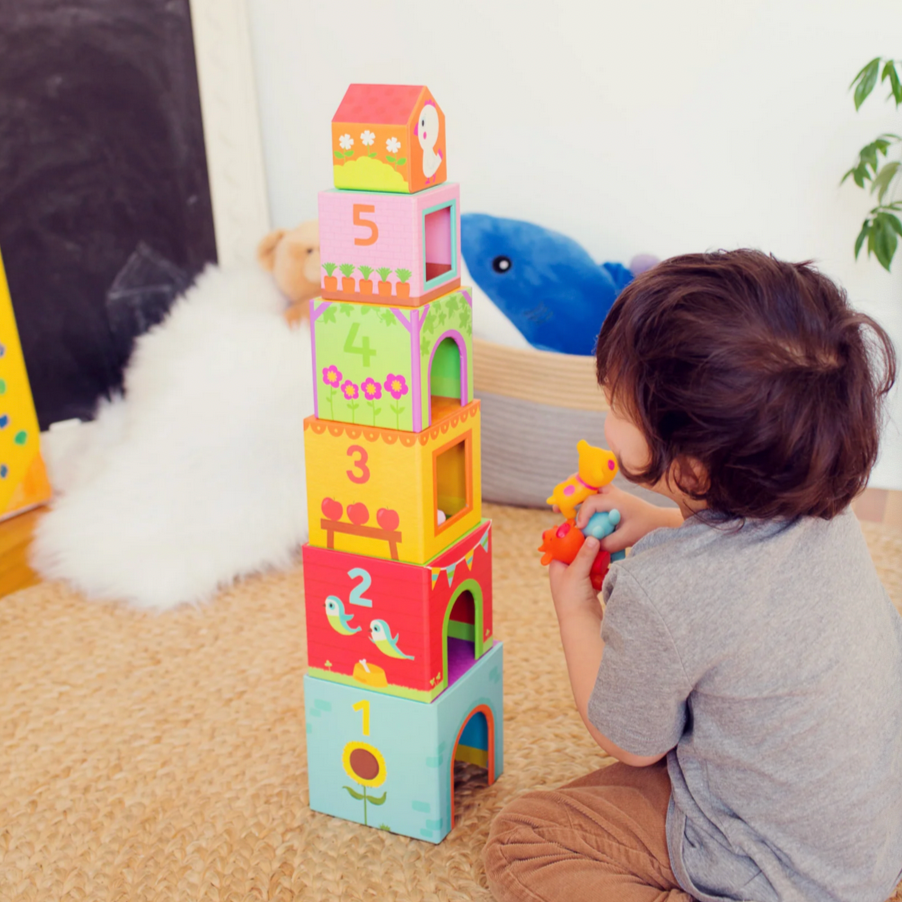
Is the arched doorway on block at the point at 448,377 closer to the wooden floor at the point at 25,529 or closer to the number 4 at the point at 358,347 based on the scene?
the number 4 at the point at 358,347

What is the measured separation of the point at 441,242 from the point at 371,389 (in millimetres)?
151

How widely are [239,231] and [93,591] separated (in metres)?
0.82

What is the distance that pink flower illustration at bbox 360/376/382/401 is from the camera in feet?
2.98

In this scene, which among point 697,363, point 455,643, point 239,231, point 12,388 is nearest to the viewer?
point 697,363

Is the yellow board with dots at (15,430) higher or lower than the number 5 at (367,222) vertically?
lower

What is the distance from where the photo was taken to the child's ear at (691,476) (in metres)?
0.73

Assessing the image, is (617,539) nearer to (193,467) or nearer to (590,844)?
(590,844)

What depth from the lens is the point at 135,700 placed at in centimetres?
124

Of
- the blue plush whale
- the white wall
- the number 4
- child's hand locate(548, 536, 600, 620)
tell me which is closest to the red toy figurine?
child's hand locate(548, 536, 600, 620)

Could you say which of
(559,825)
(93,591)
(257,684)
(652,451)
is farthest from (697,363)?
(93,591)

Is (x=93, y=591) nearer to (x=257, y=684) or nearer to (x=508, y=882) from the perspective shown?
(x=257, y=684)

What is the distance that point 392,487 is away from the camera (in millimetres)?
922

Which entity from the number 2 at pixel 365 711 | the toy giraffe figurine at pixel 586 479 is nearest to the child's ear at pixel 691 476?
the toy giraffe figurine at pixel 586 479

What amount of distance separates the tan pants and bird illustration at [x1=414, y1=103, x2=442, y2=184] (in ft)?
1.75
